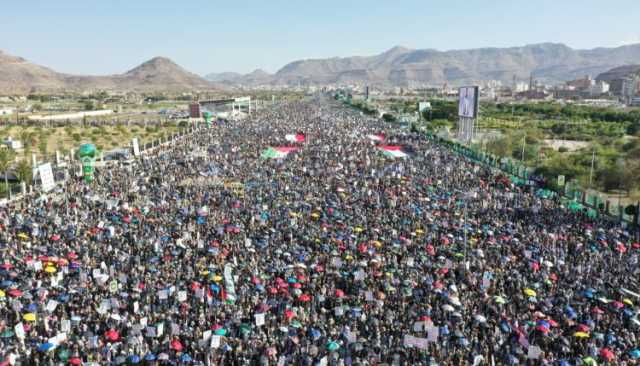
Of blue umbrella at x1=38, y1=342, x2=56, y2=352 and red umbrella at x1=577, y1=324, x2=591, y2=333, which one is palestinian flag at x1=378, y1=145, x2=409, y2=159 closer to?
red umbrella at x1=577, y1=324, x2=591, y2=333

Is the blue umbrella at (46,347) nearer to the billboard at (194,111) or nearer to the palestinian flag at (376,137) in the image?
the palestinian flag at (376,137)

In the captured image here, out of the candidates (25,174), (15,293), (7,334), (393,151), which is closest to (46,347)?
(7,334)

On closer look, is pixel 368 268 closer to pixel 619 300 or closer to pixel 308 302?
pixel 308 302

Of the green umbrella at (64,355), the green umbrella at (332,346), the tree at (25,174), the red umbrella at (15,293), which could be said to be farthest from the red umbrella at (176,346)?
the tree at (25,174)

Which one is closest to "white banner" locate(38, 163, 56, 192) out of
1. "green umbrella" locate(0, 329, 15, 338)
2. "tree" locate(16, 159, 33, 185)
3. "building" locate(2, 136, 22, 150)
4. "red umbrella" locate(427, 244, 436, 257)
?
"tree" locate(16, 159, 33, 185)

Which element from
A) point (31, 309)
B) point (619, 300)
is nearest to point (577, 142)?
point (619, 300)

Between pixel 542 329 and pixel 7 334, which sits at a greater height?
pixel 7 334

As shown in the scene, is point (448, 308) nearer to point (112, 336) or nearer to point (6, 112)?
point (112, 336)
